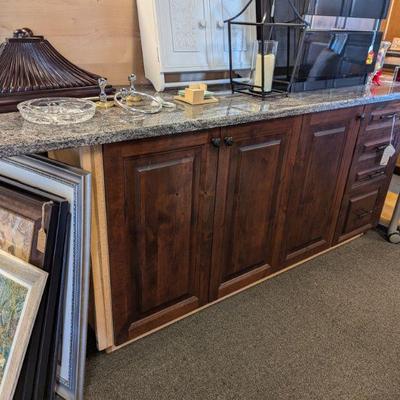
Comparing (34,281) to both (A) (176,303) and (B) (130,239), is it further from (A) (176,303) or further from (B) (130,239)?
(A) (176,303)

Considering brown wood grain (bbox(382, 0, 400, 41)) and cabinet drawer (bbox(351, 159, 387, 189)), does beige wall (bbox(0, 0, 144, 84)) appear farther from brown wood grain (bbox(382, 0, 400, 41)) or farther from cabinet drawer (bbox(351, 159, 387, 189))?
brown wood grain (bbox(382, 0, 400, 41))

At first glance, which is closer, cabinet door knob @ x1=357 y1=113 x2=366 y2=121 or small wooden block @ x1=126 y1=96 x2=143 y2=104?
small wooden block @ x1=126 y1=96 x2=143 y2=104

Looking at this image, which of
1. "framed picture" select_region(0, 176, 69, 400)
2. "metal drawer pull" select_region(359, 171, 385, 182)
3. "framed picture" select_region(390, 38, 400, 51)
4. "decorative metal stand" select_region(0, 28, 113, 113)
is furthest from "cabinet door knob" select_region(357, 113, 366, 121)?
"framed picture" select_region(390, 38, 400, 51)

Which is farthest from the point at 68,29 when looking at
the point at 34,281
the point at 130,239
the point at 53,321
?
the point at 53,321

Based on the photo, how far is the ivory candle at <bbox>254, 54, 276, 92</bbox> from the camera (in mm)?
1656

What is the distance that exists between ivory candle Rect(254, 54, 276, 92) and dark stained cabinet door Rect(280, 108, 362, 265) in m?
0.24

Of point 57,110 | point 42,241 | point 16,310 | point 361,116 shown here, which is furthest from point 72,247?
point 361,116

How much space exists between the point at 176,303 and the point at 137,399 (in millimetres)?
397

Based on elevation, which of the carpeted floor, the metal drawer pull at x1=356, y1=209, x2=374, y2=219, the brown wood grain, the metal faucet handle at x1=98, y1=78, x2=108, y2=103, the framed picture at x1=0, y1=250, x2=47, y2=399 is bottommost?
the carpeted floor

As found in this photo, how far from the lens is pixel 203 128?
4.26 feet

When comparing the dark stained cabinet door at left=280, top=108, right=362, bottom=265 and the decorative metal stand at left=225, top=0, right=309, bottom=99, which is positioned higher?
the decorative metal stand at left=225, top=0, right=309, bottom=99

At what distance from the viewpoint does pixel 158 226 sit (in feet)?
4.53

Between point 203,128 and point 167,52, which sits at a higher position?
point 167,52

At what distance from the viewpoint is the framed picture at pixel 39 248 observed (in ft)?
3.76
